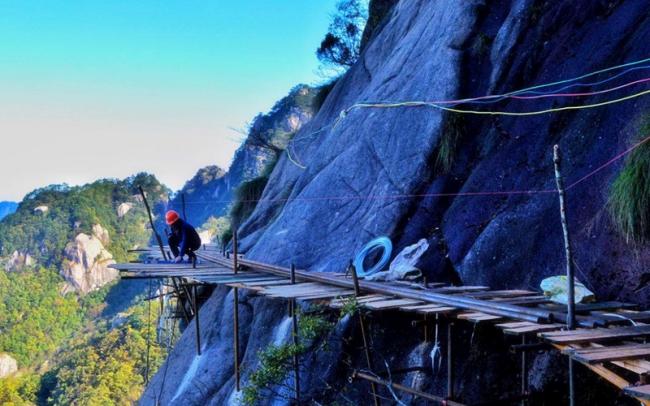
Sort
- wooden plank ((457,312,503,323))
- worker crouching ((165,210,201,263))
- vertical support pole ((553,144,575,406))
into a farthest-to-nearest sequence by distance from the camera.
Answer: worker crouching ((165,210,201,263)), wooden plank ((457,312,503,323)), vertical support pole ((553,144,575,406))

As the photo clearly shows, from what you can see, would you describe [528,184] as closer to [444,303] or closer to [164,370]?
[444,303]

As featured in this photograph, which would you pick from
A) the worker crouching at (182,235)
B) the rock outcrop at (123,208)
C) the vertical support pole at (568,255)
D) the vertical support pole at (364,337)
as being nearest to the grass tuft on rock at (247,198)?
the worker crouching at (182,235)

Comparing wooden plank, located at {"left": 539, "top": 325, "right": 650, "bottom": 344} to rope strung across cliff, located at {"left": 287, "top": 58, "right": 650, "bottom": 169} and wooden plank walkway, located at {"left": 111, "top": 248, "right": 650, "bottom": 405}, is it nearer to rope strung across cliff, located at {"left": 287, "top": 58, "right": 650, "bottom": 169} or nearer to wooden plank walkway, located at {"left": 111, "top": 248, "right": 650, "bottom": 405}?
wooden plank walkway, located at {"left": 111, "top": 248, "right": 650, "bottom": 405}

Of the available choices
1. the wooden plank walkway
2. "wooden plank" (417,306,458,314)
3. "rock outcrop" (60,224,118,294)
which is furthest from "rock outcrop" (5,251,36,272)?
"wooden plank" (417,306,458,314)

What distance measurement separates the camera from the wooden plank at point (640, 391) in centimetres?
275

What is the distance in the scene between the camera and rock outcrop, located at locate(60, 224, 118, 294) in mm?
74375

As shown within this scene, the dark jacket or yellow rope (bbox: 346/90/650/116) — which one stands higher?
yellow rope (bbox: 346/90/650/116)

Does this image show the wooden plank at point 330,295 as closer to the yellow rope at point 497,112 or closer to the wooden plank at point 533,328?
the wooden plank at point 533,328

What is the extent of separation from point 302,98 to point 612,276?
44.6 metres

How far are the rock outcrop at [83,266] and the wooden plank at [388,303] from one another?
2877 inches

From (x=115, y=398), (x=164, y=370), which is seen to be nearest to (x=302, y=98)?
(x=115, y=398)

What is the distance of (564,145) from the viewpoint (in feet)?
21.2

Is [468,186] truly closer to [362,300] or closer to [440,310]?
[362,300]

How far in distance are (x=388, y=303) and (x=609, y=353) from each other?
2329mm
